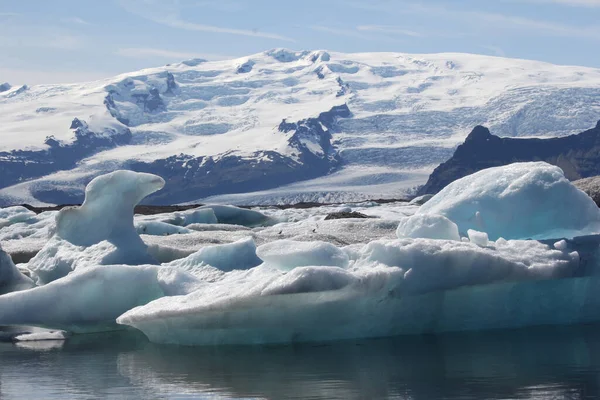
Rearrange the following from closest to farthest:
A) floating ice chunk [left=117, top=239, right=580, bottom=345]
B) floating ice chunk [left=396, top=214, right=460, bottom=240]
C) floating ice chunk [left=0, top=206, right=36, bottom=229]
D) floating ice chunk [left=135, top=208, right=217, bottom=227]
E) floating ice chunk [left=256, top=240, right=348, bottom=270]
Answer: floating ice chunk [left=117, top=239, right=580, bottom=345], floating ice chunk [left=256, top=240, right=348, bottom=270], floating ice chunk [left=396, top=214, right=460, bottom=240], floating ice chunk [left=135, top=208, right=217, bottom=227], floating ice chunk [left=0, top=206, right=36, bottom=229]

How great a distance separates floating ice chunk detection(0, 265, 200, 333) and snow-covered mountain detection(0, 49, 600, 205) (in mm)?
108505

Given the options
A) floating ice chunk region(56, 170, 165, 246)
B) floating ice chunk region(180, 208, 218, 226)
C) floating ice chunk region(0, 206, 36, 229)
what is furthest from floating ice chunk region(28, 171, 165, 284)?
floating ice chunk region(0, 206, 36, 229)

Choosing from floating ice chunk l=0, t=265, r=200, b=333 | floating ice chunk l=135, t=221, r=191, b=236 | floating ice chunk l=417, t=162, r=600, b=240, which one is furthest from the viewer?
floating ice chunk l=135, t=221, r=191, b=236

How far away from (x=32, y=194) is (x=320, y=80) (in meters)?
68.6

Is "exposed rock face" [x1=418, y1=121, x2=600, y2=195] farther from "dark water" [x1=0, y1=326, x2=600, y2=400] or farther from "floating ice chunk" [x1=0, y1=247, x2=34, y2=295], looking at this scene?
"dark water" [x1=0, y1=326, x2=600, y2=400]

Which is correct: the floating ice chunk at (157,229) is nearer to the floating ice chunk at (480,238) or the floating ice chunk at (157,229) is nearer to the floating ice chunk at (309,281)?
the floating ice chunk at (480,238)

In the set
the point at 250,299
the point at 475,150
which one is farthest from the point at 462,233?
the point at 475,150

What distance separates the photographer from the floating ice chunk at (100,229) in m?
13.3

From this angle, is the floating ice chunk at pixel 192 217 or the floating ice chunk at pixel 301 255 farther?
the floating ice chunk at pixel 192 217

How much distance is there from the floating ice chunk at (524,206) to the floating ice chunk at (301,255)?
5.92 feet

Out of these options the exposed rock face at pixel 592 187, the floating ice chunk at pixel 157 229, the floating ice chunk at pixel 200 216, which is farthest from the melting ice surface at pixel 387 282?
the floating ice chunk at pixel 200 216

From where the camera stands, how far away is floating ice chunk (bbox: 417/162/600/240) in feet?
35.1

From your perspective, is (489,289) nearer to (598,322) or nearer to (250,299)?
(598,322)

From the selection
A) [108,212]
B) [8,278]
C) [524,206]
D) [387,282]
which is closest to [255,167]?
[108,212]
